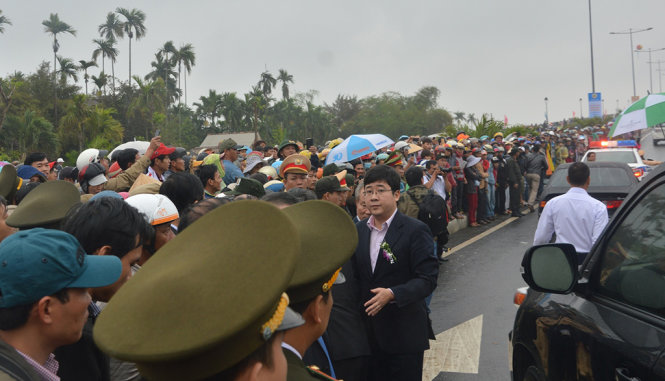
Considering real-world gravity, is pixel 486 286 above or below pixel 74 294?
below

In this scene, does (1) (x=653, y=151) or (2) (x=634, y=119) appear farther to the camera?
(1) (x=653, y=151)

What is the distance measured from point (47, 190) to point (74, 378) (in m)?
1.91

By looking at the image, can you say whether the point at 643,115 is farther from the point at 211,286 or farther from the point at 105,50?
the point at 105,50

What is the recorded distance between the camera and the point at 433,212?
649 cm

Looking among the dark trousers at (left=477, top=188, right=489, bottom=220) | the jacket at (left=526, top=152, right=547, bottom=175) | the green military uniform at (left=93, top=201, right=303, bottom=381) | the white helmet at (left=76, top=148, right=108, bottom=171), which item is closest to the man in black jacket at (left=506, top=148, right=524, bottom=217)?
the dark trousers at (left=477, top=188, right=489, bottom=220)

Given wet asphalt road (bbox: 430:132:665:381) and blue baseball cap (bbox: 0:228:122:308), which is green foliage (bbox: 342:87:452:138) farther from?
blue baseball cap (bbox: 0:228:122:308)

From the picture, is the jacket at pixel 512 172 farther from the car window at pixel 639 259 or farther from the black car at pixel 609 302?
the car window at pixel 639 259

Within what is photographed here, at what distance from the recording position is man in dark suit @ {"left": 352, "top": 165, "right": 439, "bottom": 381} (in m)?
3.57

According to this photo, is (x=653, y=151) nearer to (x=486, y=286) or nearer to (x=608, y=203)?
(x=608, y=203)

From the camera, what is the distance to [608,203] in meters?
9.11

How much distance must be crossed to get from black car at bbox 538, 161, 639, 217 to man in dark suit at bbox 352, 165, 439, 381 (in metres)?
6.45

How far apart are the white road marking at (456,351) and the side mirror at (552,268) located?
2.42 metres

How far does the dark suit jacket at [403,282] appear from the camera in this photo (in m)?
3.57

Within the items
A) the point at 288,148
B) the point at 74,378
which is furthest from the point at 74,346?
the point at 288,148
